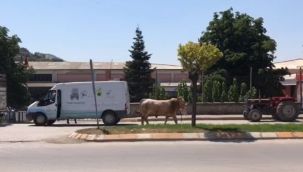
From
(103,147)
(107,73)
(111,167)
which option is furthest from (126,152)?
(107,73)

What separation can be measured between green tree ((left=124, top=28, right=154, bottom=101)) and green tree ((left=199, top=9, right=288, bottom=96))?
1276 cm

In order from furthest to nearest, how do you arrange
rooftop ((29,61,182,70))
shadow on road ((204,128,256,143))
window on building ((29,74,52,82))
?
rooftop ((29,61,182,70))
window on building ((29,74,52,82))
shadow on road ((204,128,256,143))

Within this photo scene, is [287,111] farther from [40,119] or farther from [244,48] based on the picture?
[244,48]

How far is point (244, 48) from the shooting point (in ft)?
176

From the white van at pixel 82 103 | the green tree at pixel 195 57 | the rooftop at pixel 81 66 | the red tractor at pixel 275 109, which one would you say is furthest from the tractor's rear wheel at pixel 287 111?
the rooftop at pixel 81 66

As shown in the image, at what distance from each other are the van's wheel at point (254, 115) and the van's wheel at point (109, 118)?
25.2 feet

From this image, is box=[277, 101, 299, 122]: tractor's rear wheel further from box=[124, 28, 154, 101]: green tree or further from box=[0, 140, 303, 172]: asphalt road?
box=[124, 28, 154, 101]: green tree

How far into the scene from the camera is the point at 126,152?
1669 cm

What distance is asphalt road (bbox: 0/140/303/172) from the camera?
13.2m

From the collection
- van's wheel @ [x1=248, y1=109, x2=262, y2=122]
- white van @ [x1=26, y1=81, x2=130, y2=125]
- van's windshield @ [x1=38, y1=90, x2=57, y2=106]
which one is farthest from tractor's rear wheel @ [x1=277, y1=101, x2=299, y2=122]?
van's windshield @ [x1=38, y1=90, x2=57, y2=106]

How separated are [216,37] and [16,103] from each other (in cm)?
1958

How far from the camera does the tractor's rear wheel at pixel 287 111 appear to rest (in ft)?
112

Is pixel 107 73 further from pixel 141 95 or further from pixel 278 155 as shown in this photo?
pixel 278 155

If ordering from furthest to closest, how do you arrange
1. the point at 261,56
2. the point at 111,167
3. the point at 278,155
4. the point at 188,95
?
the point at 261,56
the point at 188,95
the point at 278,155
the point at 111,167
